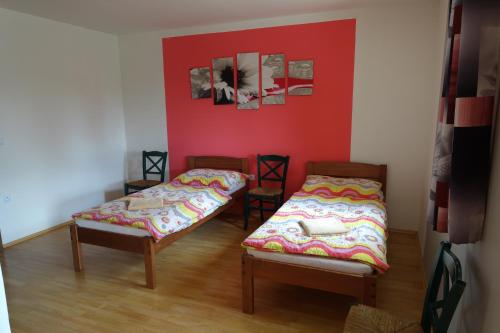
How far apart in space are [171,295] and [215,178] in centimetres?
170

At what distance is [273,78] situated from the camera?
4.20 m

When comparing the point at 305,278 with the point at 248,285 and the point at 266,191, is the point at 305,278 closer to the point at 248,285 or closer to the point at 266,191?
the point at 248,285

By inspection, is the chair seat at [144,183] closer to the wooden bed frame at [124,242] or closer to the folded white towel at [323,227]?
the wooden bed frame at [124,242]

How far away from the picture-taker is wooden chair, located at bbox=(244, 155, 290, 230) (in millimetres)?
4055

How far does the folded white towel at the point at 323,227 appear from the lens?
2.51 m

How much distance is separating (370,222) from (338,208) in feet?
1.57

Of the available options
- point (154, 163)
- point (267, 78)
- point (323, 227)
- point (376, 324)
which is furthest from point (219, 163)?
point (376, 324)

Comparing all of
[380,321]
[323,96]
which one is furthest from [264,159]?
[380,321]

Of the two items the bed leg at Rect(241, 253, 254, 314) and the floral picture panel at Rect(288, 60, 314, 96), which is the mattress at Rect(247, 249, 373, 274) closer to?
the bed leg at Rect(241, 253, 254, 314)

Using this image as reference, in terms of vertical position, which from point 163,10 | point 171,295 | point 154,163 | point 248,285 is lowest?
point 171,295

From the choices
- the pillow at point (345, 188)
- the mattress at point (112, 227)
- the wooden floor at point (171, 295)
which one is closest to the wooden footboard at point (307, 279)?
the wooden floor at point (171, 295)

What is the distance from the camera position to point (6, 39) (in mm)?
3586

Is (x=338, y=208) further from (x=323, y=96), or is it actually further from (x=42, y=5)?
(x=42, y=5)

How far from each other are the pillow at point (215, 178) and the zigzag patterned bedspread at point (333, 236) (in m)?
0.99
